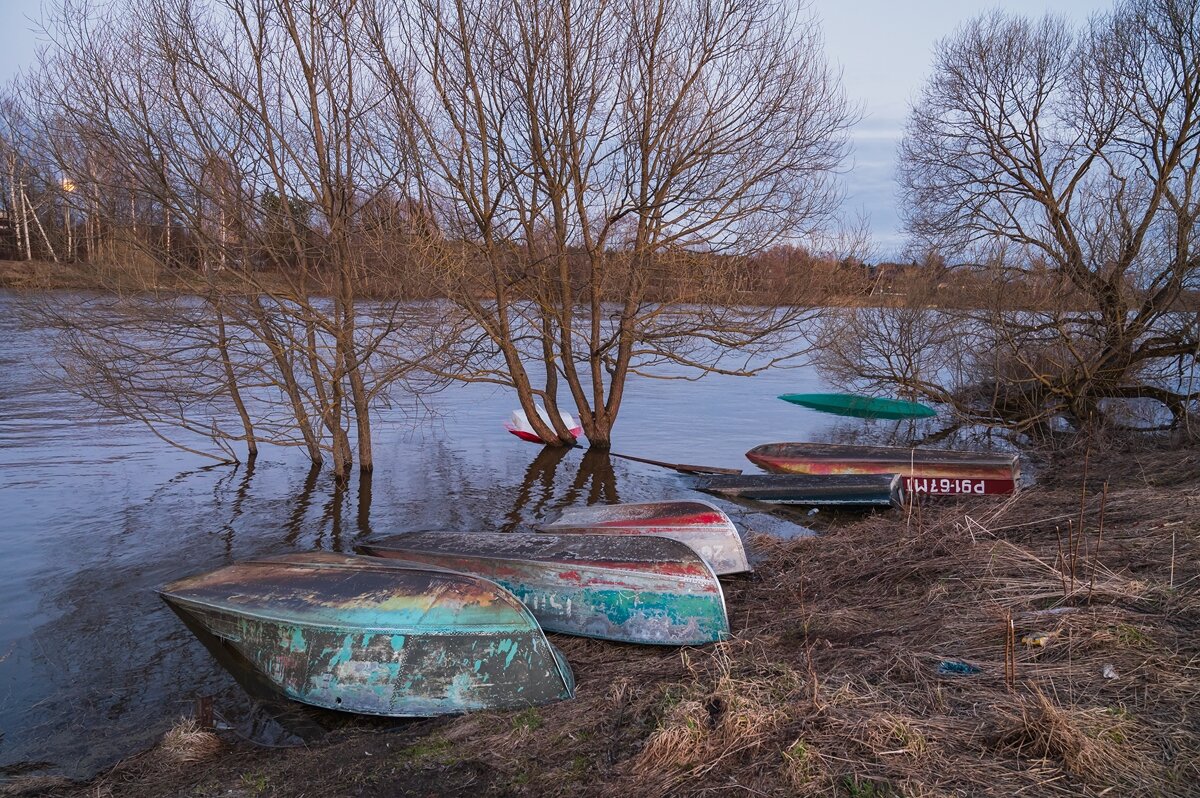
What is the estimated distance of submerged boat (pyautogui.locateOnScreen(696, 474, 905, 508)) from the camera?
10211 millimetres

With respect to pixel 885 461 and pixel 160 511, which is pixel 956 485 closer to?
pixel 885 461

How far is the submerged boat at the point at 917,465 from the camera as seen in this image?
10.7 m

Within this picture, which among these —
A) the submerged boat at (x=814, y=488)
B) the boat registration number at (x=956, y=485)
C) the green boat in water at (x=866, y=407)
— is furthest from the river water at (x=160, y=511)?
the boat registration number at (x=956, y=485)

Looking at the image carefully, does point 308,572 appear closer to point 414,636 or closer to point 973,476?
point 414,636

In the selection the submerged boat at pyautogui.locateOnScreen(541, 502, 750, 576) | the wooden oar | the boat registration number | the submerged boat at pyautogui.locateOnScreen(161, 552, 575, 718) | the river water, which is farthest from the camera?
the wooden oar

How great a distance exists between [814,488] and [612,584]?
18.1ft

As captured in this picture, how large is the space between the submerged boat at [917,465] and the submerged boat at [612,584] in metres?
5.25

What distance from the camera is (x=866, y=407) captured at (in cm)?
1934

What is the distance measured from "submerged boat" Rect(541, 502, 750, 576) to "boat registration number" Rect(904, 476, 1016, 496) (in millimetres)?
3982

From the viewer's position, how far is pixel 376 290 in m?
10.2

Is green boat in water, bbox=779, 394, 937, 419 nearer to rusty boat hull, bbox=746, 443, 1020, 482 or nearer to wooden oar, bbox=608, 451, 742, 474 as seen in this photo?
rusty boat hull, bbox=746, 443, 1020, 482

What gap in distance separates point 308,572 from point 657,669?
2365 mm

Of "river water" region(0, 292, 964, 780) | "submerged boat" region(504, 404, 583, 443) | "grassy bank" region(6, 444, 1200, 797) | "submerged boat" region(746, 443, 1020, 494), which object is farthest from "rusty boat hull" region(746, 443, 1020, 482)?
"grassy bank" region(6, 444, 1200, 797)

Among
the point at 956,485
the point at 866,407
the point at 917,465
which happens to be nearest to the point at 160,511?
the point at 917,465
